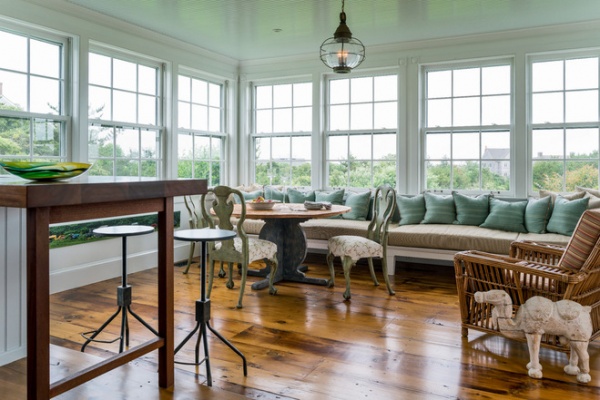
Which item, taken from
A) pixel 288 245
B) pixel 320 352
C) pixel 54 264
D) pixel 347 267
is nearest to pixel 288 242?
pixel 288 245

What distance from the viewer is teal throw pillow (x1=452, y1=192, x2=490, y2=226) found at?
522 cm

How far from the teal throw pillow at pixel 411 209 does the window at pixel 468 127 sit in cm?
43

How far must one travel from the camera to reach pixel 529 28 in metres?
5.27

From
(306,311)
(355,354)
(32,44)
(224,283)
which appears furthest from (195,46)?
(355,354)

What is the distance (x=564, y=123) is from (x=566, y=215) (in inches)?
48.6

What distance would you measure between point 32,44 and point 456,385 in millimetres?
4401

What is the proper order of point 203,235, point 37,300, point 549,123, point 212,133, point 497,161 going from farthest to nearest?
point 212,133 → point 497,161 → point 549,123 → point 203,235 → point 37,300

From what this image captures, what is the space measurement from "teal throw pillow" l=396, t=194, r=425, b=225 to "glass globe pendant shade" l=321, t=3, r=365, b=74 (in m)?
2.24

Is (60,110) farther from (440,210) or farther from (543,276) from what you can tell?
(543,276)

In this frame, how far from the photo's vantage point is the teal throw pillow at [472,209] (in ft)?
17.1

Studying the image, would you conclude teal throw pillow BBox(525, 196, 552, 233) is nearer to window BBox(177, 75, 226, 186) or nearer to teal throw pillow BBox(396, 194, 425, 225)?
teal throw pillow BBox(396, 194, 425, 225)

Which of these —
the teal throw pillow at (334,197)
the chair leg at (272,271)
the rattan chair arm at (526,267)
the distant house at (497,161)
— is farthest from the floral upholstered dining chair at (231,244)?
the distant house at (497,161)

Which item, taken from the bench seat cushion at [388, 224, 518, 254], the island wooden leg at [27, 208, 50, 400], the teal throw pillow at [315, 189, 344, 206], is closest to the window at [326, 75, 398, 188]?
the teal throw pillow at [315, 189, 344, 206]

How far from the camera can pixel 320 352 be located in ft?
9.69
